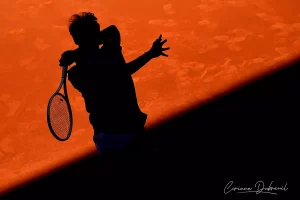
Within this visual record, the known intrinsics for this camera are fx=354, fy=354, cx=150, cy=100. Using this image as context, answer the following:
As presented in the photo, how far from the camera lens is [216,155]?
3305 mm

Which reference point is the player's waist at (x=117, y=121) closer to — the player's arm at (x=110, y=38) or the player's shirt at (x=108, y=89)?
the player's shirt at (x=108, y=89)

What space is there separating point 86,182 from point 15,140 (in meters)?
1.27

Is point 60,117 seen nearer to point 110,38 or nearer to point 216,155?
point 110,38

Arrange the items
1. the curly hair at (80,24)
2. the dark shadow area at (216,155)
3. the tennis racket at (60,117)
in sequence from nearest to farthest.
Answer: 1. the curly hair at (80,24)
2. the tennis racket at (60,117)
3. the dark shadow area at (216,155)

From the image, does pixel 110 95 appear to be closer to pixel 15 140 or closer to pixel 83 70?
pixel 83 70

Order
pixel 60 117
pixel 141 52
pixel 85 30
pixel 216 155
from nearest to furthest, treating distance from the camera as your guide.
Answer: pixel 85 30, pixel 60 117, pixel 216 155, pixel 141 52

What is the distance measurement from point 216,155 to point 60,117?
4.81ft

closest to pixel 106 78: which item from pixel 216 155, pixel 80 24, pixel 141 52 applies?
pixel 80 24

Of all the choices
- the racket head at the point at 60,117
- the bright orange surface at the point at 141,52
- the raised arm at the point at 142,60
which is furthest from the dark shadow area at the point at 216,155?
the raised arm at the point at 142,60

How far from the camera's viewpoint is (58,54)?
18.0 feet

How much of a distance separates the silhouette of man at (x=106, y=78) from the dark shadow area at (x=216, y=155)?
1.26 feet

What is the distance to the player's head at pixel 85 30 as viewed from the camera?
6.82 feet

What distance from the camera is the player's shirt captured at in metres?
2.09

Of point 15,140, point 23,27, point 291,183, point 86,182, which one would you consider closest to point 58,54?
point 23,27
